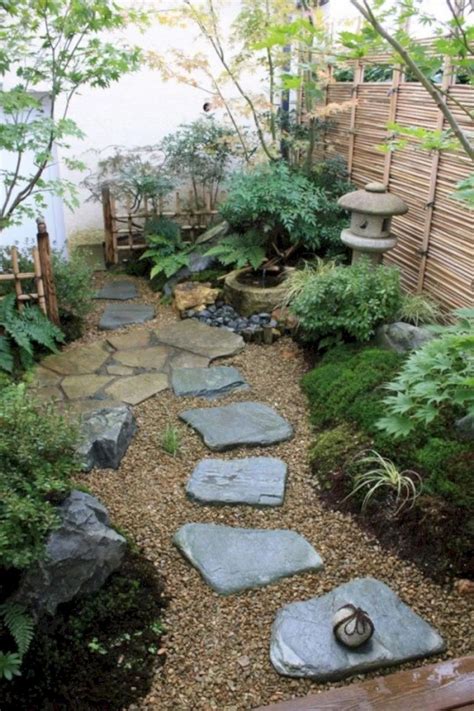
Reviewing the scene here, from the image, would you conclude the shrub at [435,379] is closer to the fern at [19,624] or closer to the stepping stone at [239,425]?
the stepping stone at [239,425]

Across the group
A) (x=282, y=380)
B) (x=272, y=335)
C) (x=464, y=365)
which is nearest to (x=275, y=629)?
(x=464, y=365)

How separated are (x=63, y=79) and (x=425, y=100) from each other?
3.06 metres

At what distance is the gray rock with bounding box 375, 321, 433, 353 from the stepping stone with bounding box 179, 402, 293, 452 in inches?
41.7

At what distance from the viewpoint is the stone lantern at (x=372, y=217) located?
16.5ft

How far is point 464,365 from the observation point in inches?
99.0

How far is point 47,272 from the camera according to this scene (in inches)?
201

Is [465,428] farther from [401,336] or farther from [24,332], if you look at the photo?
[24,332]

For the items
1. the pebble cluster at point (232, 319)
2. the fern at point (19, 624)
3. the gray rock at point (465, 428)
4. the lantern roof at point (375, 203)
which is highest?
the lantern roof at point (375, 203)

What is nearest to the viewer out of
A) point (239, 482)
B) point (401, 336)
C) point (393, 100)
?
point (239, 482)

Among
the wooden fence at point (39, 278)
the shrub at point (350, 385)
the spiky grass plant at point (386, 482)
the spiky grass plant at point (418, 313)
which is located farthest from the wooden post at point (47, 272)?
the spiky grass plant at point (386, 482)

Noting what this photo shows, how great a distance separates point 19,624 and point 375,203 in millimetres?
4247

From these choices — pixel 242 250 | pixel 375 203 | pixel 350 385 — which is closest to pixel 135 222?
pixel 242 250

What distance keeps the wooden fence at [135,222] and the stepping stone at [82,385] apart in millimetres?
3612

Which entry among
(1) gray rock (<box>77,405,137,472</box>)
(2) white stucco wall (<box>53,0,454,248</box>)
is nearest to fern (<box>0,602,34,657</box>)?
(1) gray rock (<box>77,405,137,472</box>)
